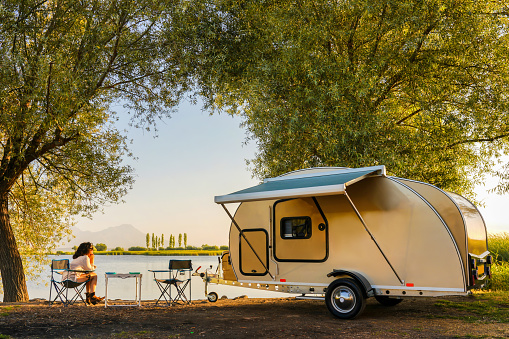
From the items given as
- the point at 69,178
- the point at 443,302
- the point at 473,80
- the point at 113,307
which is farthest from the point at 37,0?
the point at 443,302

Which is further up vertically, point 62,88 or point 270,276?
point 62,88

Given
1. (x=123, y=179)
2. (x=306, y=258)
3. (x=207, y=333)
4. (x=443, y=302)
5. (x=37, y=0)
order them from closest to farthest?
(x=207, y=333)
(x=306, y=258)
(x=443, y=302)
(x=37, y=0)
(x=123, y=179)

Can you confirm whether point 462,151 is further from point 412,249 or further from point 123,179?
point 123,179

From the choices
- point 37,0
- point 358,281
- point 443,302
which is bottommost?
point 443,302

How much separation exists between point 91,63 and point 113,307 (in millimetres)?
6041

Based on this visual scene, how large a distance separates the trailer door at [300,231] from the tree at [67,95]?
5.54 m

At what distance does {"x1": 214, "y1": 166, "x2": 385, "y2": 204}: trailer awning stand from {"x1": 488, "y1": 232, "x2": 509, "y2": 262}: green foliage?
8.78 meters

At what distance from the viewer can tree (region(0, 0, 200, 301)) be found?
11219 millimetres

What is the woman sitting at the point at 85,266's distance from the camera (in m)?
10.5

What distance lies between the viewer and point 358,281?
8.33 meters

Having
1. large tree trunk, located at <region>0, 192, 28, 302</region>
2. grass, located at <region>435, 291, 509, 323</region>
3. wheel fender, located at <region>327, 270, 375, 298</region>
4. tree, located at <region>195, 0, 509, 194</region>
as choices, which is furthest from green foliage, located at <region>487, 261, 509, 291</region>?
large tree trunk, located at <region>0, 192, 28, 302</region>

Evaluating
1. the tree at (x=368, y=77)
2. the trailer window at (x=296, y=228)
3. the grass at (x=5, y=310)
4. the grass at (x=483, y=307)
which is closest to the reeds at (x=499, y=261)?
the grass at (x=483, y=307)

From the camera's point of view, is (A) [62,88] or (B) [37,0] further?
(B) [37,0]

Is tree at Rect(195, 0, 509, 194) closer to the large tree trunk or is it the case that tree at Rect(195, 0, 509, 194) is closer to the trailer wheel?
the trailer wheel
